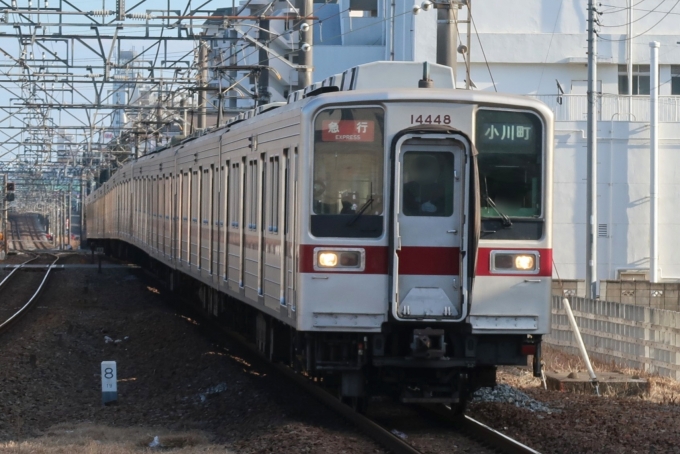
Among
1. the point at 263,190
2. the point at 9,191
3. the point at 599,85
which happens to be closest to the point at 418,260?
the point at 263,190

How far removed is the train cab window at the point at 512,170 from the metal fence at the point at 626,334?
4246 millimetres

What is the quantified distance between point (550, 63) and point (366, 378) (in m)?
23.2

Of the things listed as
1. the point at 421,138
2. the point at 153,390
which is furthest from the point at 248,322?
the point at 421,138

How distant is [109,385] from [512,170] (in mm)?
4641

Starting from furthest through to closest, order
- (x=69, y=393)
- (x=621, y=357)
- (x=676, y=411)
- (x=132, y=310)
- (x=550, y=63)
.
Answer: (x=550, y=63) < (x=132, y=310) < (x=621, y=357) < (x=69, y=393) < (x=676, y=411)

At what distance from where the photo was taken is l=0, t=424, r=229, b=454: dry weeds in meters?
7.62

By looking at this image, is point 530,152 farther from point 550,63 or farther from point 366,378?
point 550,63

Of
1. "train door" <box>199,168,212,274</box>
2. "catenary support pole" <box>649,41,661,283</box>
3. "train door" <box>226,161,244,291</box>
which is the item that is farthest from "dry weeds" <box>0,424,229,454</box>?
"catenary support pole" <box>649,41,661,283</box>

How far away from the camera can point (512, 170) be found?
8344mm

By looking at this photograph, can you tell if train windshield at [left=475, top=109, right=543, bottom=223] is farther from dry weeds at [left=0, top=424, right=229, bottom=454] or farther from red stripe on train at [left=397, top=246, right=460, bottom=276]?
dry weeds at [left=0, top=424, right=229, bottom=454]

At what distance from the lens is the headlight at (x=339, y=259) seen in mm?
8109

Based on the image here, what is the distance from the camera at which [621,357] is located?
12852 mm

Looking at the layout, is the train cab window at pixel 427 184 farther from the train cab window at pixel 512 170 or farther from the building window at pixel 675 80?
the building window at pixel 675 80

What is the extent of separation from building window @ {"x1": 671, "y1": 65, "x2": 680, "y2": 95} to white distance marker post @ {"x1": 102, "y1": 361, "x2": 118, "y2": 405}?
2516cm
